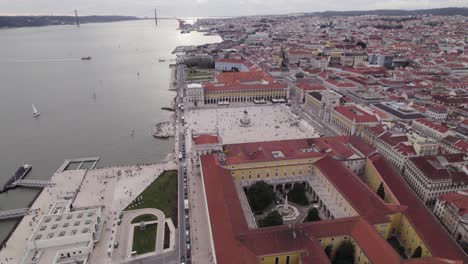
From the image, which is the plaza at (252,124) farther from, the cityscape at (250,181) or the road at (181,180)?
the road at (181,180)

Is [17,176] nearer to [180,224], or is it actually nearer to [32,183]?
[32,183]

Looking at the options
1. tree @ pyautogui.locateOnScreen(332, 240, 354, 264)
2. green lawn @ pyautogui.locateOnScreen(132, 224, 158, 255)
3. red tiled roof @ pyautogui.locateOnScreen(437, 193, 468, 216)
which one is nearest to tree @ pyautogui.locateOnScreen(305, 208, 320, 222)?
tree @ pyautogui.locateOnScreen(332, 240, 354, 264)

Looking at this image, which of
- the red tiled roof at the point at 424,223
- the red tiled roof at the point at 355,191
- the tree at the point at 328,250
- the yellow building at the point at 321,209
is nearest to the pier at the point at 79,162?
the yellow building at the point at 321,209

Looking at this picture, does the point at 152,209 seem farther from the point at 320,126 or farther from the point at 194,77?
the point at 194,77

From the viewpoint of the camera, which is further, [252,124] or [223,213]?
[252,124]

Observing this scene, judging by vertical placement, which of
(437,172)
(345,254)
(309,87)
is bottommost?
(345,254)

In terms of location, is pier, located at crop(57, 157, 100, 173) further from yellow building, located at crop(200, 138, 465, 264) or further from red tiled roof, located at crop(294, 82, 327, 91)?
red tiled roof, located at crop(294, 82, 327, 91)

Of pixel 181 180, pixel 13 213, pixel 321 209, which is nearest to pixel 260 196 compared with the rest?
pixel 321 209

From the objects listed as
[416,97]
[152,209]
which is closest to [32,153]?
[152,209]

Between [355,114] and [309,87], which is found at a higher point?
[309,87]
